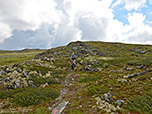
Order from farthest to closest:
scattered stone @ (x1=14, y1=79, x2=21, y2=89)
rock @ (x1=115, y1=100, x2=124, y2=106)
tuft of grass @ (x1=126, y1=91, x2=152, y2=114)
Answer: scattered stone @ (x1=14, y1=79, x2=21, y2=89) → rock @ (x1=115, y1=100, x2=124, y2=106) → tuft of grass @ (x1=126, y1=91, x2=152, y2=114)

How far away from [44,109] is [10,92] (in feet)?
22.1

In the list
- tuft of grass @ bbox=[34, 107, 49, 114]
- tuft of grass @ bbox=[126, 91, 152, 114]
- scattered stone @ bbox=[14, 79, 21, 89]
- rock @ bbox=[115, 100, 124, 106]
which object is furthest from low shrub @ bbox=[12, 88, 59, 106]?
tuft of grass @ bbox=[126, 91, 152, 114]

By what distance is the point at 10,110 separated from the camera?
10.1 meters

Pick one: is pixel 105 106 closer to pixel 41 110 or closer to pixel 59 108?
pixel 59 108

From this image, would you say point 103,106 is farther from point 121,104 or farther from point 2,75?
point 2,75

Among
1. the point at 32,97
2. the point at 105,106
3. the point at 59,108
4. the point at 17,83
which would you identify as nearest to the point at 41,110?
the point at 59,108

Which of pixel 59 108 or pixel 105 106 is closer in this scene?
pixel 105 106

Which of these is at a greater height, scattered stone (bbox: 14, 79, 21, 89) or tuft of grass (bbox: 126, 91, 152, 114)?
scattered stone (bbox: 14, 79, 21, 89)

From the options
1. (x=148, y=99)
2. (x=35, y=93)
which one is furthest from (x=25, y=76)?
(x=148, y=99)

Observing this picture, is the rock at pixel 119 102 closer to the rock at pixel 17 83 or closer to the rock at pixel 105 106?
the rock at pixel 105 106

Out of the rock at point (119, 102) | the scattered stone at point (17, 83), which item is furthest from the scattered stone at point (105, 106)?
the scattered stone at point (17, 83)

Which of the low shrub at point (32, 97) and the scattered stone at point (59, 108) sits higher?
the low shrub at point (32, 97)

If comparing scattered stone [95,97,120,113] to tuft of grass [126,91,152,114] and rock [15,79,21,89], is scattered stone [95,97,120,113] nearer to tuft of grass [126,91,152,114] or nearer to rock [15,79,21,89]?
tuft of grass [126,91,152,114]

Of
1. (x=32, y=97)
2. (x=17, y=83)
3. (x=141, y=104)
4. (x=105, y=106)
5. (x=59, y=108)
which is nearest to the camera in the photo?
(x=141, y=104)
